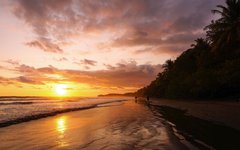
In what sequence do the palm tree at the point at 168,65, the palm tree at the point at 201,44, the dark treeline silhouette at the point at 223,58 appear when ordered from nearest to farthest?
the dark treeline silhouette at the point at 223,58, the palm tree at the point at 201,44, the palm tree at the point at 168,65

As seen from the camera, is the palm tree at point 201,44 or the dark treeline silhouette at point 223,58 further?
the palm tree at point 201,44

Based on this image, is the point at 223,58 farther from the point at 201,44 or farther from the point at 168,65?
the point at 168,65

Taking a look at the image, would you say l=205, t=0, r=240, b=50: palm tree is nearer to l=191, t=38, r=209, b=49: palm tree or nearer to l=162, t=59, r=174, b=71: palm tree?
l=191, t=38, r=209, b=49: palm tree

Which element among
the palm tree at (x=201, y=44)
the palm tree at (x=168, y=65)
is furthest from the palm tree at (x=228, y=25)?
the palm tree at (x=168, y=65)

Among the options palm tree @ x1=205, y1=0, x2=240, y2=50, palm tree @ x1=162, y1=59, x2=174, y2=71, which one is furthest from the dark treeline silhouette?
palm tree @ x1=162, y1=59, x2=174, y2=71

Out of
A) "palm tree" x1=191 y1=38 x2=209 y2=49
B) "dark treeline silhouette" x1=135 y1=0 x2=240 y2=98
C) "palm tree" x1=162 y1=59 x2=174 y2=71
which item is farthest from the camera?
"palm tree" x1=162 y1=59 x2=174 y2=71

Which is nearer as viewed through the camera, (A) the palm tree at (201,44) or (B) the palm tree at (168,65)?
(A) the palm tree at (201,44)

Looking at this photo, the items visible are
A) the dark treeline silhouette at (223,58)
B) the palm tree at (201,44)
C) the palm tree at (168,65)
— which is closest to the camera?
the dark treeline silhouette at (223,58)

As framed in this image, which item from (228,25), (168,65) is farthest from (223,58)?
(168,65)

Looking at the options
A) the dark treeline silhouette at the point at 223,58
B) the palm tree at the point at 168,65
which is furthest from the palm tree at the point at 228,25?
the palm tree at the point at 168,65

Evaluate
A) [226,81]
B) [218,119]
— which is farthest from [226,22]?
[218,119]

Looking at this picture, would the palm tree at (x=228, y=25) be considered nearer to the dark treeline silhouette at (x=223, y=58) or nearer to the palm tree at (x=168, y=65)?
the dark treeline silhouette at (x=223, y=58)

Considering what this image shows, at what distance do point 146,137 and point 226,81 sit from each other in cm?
2450

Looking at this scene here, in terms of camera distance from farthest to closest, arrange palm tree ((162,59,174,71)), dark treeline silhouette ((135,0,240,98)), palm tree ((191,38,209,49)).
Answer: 1. palm tree ((162,59,174,71))
2. palm tree ((191,38,209,49))
3. dark treeline silhouette ((135,0,240,98))
